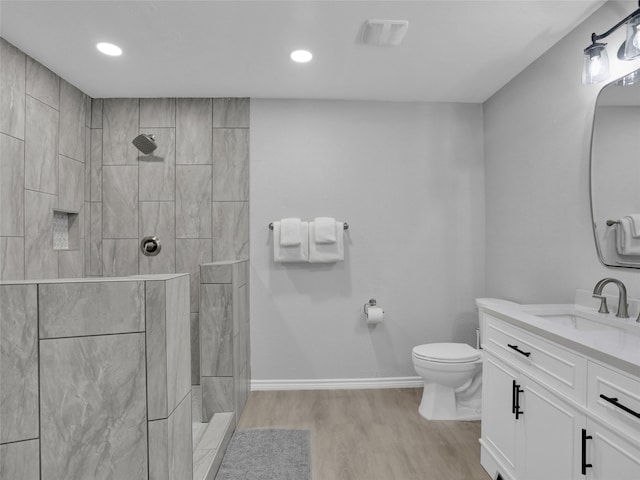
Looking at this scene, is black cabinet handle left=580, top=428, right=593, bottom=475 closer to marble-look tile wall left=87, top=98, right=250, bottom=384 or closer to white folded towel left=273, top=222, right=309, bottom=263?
white folded towel left=273, top=222, right=309, bottom=263

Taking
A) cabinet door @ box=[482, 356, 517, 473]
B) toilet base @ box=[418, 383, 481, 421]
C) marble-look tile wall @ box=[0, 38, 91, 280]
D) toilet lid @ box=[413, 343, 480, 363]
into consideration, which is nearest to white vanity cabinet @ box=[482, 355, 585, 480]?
cabinet door @ box=[482, 356, 517, 473]

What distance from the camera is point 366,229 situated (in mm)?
3262

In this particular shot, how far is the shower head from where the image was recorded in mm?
3000

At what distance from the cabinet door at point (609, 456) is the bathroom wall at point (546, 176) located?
2.72 ft

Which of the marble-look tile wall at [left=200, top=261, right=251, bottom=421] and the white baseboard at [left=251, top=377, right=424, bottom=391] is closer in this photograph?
the marble-look tile wall at [left=200, top=261, right=251, bottom=421]

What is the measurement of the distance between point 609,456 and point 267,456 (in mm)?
1662

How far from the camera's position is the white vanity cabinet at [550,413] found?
1172mm

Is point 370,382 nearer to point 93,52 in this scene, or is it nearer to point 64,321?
point 64,321

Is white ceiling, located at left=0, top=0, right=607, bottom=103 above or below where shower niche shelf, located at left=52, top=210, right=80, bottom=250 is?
above

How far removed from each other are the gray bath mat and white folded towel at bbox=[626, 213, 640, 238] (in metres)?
1.95

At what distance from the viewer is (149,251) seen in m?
3.18

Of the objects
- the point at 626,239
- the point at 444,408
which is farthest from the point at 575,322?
the point at 444,408

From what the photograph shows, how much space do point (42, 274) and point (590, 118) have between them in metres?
3.36

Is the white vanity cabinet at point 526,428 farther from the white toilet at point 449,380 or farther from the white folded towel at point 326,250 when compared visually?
the white folded towel at point 326,250
